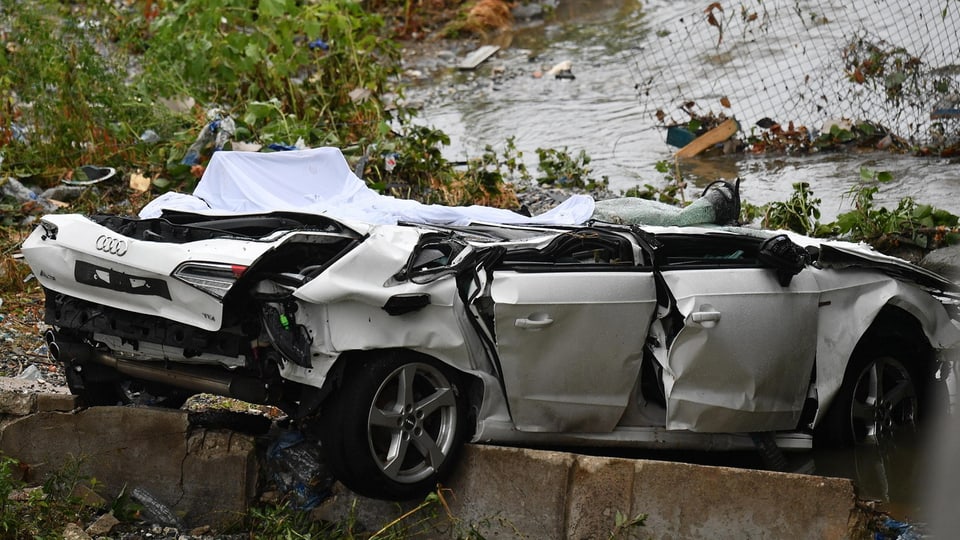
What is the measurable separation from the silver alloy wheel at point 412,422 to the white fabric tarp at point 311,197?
1278mm

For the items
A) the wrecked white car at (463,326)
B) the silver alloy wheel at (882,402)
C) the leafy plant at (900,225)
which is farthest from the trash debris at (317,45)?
the silver alloy wheel at (882,402)

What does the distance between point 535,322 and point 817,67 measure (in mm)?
10340

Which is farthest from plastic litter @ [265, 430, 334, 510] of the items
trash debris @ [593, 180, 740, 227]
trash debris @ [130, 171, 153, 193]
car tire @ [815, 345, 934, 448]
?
trash debris @ [130, 171, 153, 193]

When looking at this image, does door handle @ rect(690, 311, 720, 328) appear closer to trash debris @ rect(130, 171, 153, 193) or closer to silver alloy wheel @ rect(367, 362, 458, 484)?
silver alloy wheel @ rect(367, 362, 458, 484)

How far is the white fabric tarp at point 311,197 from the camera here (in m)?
→ 6.14

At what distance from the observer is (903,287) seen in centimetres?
585

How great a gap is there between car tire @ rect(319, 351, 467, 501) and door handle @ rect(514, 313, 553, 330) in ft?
1.27

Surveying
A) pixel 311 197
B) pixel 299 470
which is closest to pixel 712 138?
pixel 311 197

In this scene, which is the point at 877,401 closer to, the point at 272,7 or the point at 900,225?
the point at 900,225

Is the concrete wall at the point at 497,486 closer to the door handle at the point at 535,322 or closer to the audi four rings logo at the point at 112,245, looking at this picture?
the door handle at the point at 535,322

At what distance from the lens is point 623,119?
14656 mm

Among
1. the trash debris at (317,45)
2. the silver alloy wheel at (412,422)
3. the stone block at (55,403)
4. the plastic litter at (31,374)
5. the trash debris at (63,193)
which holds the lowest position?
the trash debris at (63,193)

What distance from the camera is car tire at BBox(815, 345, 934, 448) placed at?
19.3 feet

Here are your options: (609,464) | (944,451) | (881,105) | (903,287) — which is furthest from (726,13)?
(944,451)
